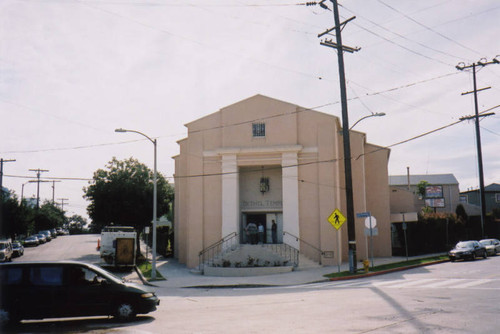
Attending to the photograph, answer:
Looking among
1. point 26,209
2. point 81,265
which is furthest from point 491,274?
point 26,209

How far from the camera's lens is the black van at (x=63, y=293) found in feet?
32.9

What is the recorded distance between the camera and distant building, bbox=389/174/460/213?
36312 mm

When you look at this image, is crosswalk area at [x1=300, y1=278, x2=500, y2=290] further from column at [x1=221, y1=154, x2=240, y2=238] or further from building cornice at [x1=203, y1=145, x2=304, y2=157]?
column at [x1=221, y1=154, x2=240, y2=238]

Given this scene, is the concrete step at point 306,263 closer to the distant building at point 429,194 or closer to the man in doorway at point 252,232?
the man in doorway at point 252,232

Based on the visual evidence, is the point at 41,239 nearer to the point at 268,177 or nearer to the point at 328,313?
the point at 268,177

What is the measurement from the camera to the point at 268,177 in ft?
97.6

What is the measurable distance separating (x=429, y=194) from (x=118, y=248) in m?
31.1

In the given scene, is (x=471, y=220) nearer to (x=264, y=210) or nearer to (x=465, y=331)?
(x=264, y=210)

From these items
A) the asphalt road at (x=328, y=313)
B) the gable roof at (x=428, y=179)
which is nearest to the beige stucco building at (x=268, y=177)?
the asphalt road at (x=328, y=313)

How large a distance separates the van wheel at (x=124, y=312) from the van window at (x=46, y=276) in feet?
4.87

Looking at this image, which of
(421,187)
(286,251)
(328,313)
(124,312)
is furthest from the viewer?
(421,187)

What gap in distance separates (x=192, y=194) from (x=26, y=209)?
30.8 meters

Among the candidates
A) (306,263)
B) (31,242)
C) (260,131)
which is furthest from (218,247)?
(31,242)

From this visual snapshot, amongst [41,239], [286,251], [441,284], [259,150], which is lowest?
[441,284]
